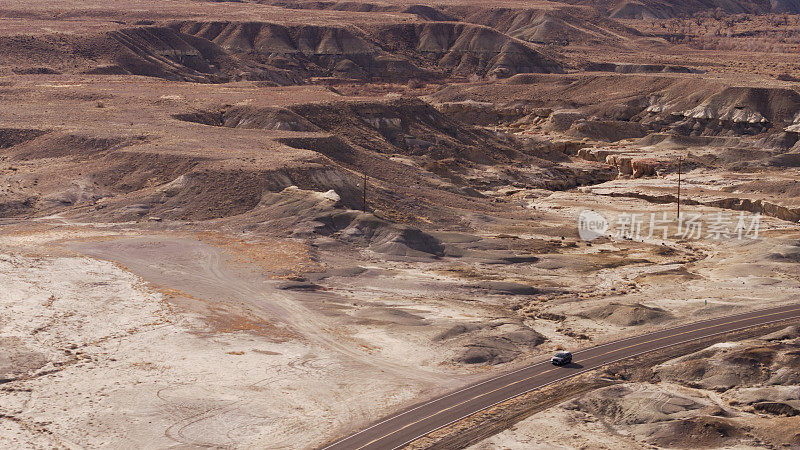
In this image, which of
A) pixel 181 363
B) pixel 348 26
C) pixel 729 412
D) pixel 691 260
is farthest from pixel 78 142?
pixel 348 26

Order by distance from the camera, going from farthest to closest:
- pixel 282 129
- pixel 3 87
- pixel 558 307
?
pixel 3 87 → pixel 282 129 → pixel 558 307

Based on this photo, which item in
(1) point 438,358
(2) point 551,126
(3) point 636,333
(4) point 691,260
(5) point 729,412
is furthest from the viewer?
(2) point 551,126

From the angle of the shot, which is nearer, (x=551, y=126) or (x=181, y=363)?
(x=181, y=363)

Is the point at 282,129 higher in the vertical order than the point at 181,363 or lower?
higher

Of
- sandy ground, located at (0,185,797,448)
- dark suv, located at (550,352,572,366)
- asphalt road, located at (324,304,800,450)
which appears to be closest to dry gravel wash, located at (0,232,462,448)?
sandy ground, located at (0,185,797,448)

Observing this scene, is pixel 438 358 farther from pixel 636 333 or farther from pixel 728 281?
pixel 728 281

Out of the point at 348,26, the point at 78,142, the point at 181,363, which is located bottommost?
the point at 181,363

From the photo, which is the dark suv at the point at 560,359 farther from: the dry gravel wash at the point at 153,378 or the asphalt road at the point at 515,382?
the dry gravel wash at the point at 153,378
